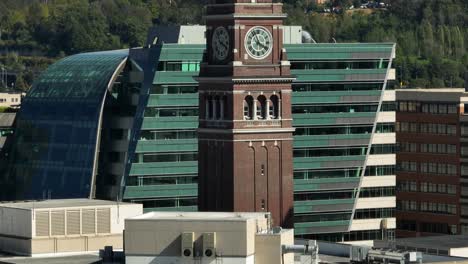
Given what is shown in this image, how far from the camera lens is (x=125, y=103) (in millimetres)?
191875

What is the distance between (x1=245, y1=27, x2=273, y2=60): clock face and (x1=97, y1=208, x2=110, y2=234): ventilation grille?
21000mm

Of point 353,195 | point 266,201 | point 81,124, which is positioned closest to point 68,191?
point 81,124

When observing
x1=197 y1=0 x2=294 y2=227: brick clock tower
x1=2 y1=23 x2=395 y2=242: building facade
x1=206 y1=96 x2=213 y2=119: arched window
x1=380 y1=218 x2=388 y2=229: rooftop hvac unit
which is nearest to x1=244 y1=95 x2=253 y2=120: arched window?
x1=197 y1=0 x2=294 y2=227: brick clock tower

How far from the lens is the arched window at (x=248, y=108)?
160625 millimetres

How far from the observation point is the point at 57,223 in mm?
142125

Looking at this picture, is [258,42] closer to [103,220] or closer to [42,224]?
[103,220]

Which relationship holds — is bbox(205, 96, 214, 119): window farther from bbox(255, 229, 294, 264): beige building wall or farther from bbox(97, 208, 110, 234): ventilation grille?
bbox(255, 229, 294, 264): beige building wall

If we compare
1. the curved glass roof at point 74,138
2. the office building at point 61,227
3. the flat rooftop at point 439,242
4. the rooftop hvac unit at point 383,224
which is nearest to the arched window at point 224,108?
the flat rooftop at point 439,242

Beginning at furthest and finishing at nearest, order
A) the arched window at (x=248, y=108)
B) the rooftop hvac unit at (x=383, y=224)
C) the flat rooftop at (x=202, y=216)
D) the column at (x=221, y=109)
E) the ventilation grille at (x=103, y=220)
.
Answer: the rooftop hvac unit at (x=383, y=224)
the column at (x=221, y=109)
the arched window at (x=248, y=108)
the ventilation grille at (x=103, y=220)
the flat rooftop at (x=202, y=216)

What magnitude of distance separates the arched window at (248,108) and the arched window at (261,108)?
2.16ft

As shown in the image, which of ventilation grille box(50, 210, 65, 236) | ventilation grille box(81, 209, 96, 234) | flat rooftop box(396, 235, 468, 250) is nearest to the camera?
ventilation grille box(50, 210, 65, 236)

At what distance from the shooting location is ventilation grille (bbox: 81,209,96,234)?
471 feet

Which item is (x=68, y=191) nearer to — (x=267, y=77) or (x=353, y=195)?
(x=353, y=195)

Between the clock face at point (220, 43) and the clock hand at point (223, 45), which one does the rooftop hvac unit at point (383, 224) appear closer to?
the clock face at point (220, 43)
